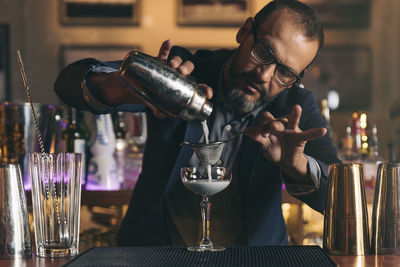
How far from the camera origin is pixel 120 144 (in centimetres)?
248

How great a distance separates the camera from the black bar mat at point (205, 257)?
113 centimetres

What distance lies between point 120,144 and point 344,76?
1633 millimetres

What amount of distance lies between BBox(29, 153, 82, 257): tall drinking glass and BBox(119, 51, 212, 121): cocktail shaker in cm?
23

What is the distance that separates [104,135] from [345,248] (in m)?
1.36

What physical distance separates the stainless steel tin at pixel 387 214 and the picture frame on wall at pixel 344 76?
86.4 inches

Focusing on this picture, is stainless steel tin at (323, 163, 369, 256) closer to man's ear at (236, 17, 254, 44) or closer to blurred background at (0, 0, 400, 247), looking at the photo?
man's ear at (236, 17, 254, 44)

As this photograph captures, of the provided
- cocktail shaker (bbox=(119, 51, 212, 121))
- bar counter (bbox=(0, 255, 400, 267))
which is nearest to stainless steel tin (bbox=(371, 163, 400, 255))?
bar counter (bbox=(0, 255, 400, 267))

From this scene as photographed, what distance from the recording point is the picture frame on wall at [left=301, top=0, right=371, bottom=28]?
137 inches

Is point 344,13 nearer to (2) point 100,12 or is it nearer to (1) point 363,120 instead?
(1) point 363,120

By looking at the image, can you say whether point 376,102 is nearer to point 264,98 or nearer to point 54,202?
point 264,98

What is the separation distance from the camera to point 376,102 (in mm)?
3490

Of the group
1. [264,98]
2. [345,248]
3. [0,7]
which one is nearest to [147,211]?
[264,98]

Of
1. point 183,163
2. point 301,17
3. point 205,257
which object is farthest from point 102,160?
point 205,257

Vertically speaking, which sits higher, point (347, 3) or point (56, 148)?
point (347, 3)
